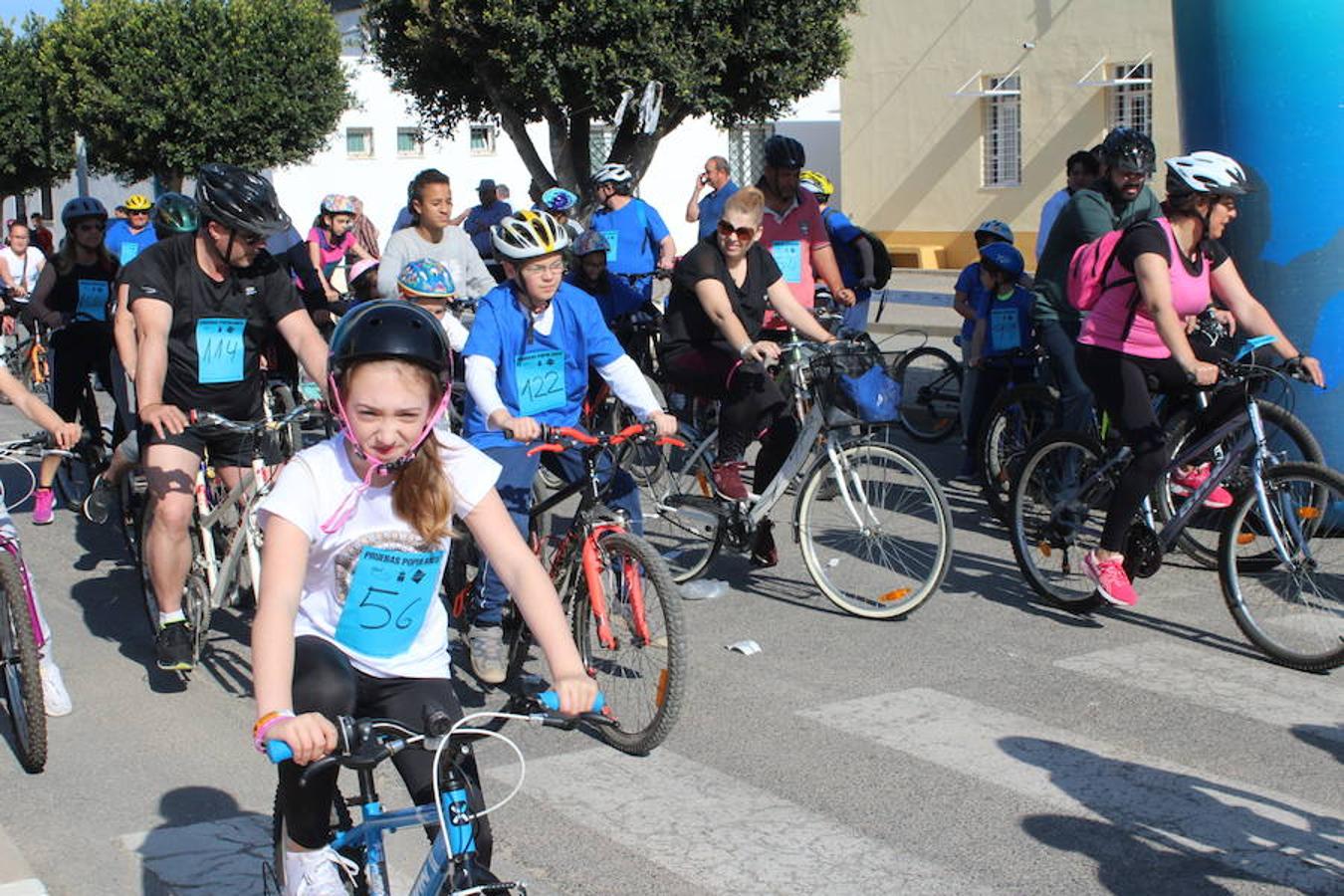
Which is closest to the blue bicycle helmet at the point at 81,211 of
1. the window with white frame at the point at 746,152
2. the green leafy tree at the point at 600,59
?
the green leafy tree at the point at 600,59

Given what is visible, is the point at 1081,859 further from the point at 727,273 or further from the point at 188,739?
the point at 727,273

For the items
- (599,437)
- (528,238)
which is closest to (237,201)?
(528,238)

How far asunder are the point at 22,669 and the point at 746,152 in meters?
34.2

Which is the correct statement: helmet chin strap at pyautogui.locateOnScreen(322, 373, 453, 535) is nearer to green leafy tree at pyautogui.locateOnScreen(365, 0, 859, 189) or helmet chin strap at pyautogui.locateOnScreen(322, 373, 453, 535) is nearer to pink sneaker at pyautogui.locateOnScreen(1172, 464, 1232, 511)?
pink sneaker at pyautogui.locateOnScreen(1172, 464, 1232, 511)

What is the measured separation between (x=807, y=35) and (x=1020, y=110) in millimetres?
5799

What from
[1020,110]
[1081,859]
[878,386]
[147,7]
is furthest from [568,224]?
[147,7]

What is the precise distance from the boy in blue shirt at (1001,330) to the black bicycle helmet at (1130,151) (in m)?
1.30

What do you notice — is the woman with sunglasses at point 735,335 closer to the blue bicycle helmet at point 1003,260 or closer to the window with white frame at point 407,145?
the blue bicycle helmet at point 1003,260

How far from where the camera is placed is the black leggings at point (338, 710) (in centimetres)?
324

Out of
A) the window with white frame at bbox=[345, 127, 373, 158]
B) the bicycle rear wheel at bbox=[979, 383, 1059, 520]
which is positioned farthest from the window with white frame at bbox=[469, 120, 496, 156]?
the bicycle rear wheel at bbox=[979, 383, 1059, 520]

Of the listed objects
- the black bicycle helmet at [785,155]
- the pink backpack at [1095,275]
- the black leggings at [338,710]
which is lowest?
the black leggings at [338,710]

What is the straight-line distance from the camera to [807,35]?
24125 millimetres

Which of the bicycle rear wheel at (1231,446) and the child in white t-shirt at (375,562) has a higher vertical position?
the child in white t-shirt at (375,562)

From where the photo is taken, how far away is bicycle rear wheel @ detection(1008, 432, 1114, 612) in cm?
733
